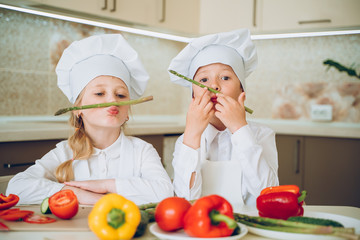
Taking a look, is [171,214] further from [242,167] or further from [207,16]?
[207,16]

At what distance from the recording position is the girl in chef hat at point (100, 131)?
1.44 meters

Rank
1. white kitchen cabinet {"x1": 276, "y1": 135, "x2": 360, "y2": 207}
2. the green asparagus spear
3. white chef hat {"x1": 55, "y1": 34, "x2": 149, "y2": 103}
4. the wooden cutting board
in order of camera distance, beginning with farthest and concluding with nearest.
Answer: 1. white kitchen cabinet {"x1": 276, "y1": 135, "x2": 360, "y2": 207}
2. white chef hat {"x1": 55, "y1": 34, "x2": 149, "y2": 103}
3. the wooden cutting board
4. the green asparagus spear

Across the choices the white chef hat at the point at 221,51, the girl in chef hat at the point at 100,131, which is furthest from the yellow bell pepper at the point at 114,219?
the white chef hat at the point at 221,51

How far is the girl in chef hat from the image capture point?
144cm

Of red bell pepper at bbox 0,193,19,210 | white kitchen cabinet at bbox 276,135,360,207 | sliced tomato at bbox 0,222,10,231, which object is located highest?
red bell pepper at bbox 0,193,19,210

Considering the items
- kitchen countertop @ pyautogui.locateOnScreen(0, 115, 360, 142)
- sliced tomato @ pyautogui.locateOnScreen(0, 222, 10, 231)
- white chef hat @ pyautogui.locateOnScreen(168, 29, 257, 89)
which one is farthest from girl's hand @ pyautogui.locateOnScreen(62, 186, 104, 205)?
kitchen countertop @ pyautogui.locateOnScreen(0, 115, 360, 142)

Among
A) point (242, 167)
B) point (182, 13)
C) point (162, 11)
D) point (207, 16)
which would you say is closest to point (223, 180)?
point (242, 167)

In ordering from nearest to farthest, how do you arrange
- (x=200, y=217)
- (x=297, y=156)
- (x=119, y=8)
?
(x=200, y=217), (x=119, y=8), (x=297, y=156)

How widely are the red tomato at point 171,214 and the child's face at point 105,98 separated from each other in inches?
27.3

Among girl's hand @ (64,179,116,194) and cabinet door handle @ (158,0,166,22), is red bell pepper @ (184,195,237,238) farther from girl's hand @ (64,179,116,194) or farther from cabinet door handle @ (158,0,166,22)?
cabinet door handle @ (158,0,166,22)

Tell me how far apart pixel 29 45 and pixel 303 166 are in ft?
7.10

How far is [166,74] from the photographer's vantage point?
11.9ft

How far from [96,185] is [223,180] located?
0.46 metres

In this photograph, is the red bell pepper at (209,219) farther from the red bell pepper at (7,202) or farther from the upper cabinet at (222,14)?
the upper cabinet at (222,14)
